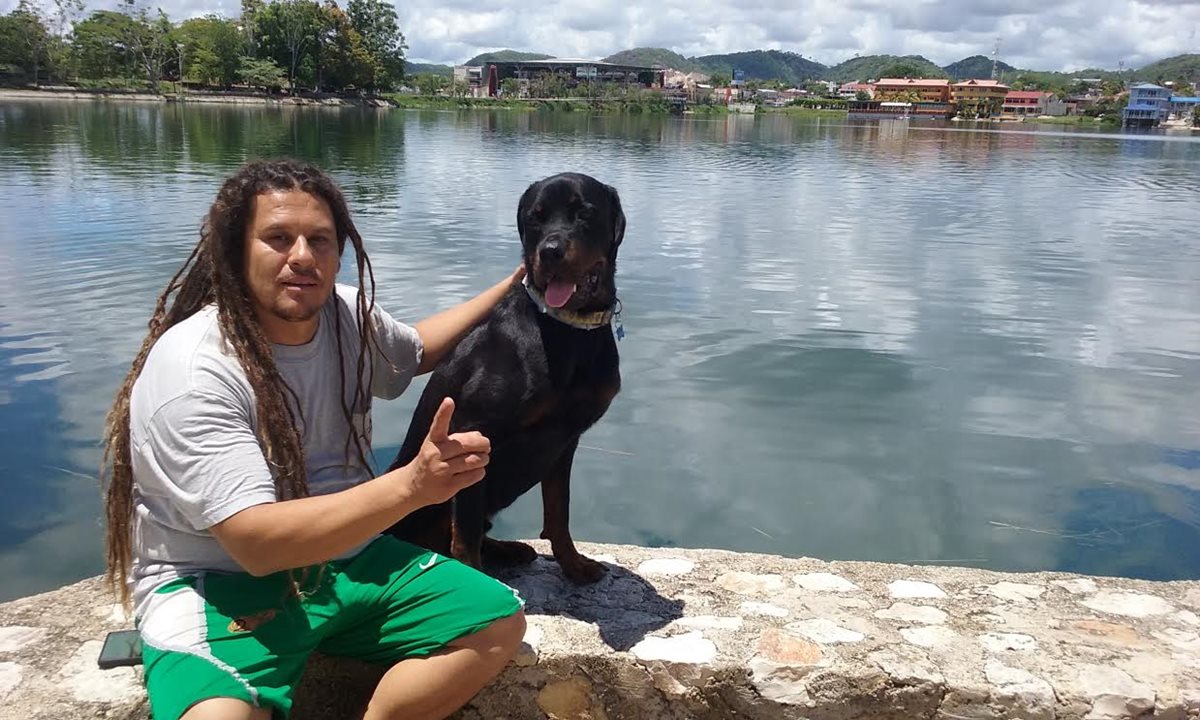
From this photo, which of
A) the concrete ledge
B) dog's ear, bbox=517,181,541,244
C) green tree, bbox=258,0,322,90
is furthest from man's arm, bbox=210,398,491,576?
green tree, bbox=258,0,322,90

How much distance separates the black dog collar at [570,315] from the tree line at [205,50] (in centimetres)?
9135

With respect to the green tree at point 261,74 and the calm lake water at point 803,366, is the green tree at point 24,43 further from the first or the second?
the calm lake water at point 803,366

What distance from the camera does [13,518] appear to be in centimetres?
497

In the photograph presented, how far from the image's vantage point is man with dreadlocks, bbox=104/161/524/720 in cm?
191

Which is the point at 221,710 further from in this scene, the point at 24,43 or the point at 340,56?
the point at 340,56

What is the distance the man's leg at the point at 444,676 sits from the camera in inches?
84.4

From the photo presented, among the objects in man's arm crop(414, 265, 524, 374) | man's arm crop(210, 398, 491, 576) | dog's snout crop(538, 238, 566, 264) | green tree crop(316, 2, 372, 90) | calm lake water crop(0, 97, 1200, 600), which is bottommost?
calm lake water crop(0, 97, 1200, 600)

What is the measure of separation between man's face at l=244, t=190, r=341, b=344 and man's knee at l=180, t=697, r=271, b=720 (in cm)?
91

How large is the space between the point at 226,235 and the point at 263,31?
106876mm

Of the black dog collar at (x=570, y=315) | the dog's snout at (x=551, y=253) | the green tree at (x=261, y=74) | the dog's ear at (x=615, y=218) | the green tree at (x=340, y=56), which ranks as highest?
the green tree at (x=340, y=56)

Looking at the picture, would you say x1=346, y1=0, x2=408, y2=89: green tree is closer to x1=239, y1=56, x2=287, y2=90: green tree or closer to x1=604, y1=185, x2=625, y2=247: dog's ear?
x1=239, y1=56, x2=287, y2=90: green tree

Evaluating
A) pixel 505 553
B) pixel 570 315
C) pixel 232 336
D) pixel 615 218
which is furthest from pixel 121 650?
pixel 615 218

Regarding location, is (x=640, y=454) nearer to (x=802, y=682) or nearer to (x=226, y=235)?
(x=802, y=682)

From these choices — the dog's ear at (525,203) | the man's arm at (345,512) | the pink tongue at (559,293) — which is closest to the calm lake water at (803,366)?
the dog's ear at (525,203)
